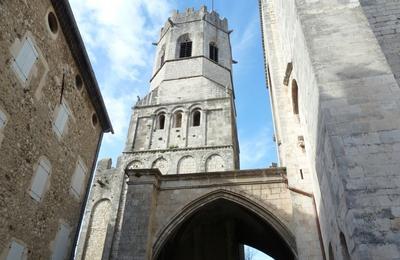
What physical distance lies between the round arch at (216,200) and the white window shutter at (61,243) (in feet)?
7.00

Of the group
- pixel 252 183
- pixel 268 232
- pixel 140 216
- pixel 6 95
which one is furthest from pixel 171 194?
pixel 6 95

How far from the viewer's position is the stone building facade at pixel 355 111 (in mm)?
3283

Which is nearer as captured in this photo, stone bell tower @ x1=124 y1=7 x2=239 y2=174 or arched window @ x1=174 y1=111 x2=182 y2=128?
stone bell tower @ x1=124 y1=7 x2=239 y2=174

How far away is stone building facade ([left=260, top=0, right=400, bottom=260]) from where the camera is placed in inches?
129

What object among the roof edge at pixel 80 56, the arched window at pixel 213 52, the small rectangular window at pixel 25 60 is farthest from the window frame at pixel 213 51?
the small rectangular window at pixel 25 60

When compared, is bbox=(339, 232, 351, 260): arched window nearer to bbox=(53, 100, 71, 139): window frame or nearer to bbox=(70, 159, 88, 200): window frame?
bbox=(53, 100, 71, 139): window frame

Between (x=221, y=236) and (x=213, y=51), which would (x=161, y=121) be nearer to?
(x=213, y=51)

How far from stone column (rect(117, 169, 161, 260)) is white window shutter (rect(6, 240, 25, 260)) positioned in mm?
1930

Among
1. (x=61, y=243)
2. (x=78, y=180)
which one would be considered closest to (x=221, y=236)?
(x=78, y=180)

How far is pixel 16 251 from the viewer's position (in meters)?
5.59

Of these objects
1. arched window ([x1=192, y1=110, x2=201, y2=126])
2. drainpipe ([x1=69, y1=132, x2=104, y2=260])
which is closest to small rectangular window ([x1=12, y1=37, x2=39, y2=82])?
drainpipe ([x1=69, y1=132, x2=104, y2=260])

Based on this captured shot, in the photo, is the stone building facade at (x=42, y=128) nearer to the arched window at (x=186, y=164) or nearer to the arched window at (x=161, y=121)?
the arched window at (x=186, y=164)

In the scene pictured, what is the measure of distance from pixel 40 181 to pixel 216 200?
4.11 meters

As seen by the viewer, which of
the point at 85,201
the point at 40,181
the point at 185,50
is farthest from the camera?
the point at 185,50
